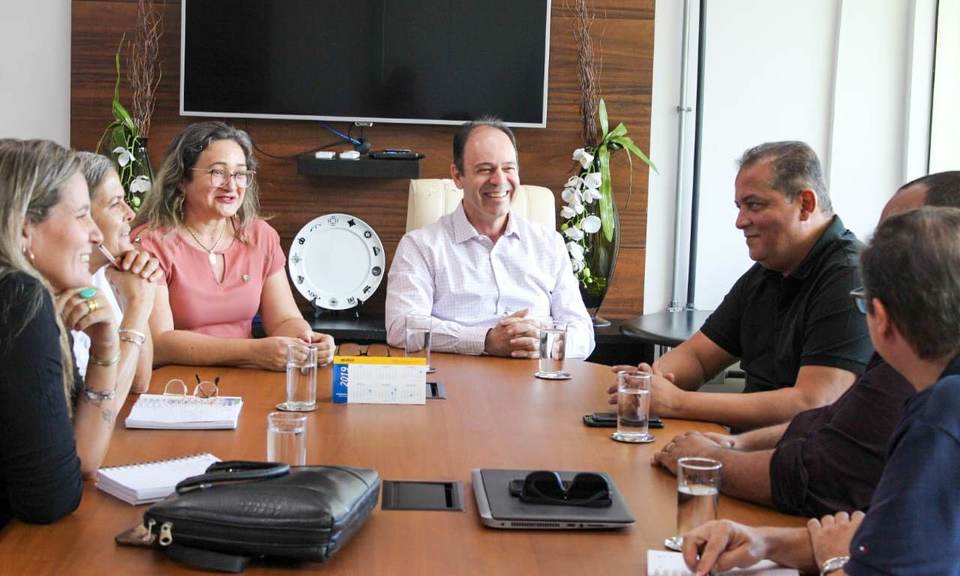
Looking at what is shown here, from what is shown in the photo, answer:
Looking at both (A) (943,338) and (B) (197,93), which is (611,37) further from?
(A) (943,338)

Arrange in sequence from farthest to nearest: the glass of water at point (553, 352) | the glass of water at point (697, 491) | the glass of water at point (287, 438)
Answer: the glass of water at point (553, 352)
the glass of water at point (287, 438)
the glass of water at point (697, 491)

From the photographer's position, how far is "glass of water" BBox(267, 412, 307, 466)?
179 centimetres

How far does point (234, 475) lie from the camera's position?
1.52 meters

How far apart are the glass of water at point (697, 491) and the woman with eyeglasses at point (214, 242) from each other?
1.64 metres

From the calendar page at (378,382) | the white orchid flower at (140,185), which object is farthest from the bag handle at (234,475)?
the white orchid flower at (140,185)

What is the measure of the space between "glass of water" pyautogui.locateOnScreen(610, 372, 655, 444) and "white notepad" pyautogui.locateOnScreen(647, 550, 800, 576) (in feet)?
2.06

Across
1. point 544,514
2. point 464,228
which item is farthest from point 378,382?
point 464,228

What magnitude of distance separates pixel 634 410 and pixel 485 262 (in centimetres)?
143

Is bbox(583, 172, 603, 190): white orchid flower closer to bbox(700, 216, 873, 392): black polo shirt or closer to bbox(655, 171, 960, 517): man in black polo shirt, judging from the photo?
bbox(700, 216, 873, 392): black polo shirt

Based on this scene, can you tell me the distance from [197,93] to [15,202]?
9.06ft

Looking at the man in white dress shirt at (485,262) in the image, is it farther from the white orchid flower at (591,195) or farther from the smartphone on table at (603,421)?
the smartphone on table at (603,421)

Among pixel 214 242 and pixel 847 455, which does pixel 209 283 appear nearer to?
pixel 214 242

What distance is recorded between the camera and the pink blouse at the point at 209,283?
3.14 meters

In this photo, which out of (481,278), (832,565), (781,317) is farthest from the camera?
(481,278)
